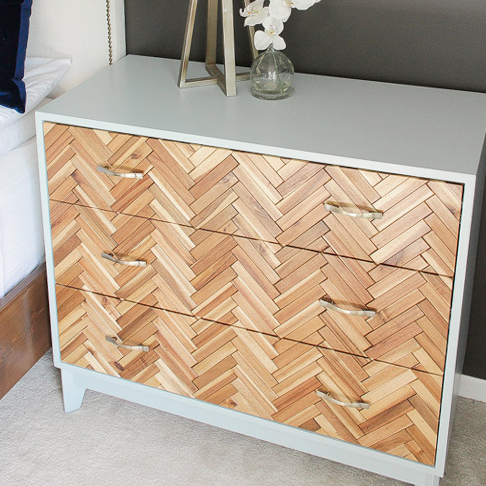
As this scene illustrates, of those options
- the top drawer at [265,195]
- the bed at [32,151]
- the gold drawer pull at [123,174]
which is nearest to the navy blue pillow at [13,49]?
the bed at [32,151]

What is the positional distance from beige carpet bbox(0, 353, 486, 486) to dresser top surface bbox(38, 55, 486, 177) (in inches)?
31.5

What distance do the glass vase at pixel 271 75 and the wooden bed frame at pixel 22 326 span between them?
730mm

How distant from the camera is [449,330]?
142cm

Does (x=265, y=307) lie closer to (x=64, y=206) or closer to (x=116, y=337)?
(x=116, y=337)

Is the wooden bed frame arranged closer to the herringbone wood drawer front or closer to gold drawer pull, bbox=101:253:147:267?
the herringbone wood drawer front

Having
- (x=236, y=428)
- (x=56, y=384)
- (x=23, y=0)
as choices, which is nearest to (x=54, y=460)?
(x=56, y=384)

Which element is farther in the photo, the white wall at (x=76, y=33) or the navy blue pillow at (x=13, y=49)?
the white wall at (x=76, y=33)

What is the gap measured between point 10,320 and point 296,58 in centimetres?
95

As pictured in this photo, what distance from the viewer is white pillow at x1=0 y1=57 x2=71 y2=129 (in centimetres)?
185

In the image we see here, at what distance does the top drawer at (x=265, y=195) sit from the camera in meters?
1.36

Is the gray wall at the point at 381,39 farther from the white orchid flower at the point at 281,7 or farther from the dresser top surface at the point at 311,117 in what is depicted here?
the white orchid flower at the point at 281,7

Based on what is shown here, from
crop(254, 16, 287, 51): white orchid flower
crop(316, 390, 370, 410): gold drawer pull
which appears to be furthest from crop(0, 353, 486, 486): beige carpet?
crop(254, 16, 287, 51): white orchid flower

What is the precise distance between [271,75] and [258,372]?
66 centimetres

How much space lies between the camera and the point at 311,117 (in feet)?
5.07
